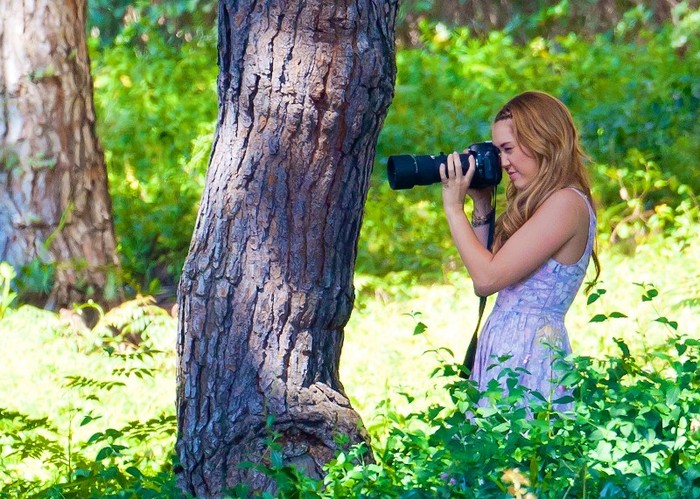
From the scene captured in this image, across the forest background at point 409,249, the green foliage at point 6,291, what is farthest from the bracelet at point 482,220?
the green foliage at point 6,291

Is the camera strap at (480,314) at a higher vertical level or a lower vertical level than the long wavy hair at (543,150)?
lower

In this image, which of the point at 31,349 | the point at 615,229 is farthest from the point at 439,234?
the point at 31,349

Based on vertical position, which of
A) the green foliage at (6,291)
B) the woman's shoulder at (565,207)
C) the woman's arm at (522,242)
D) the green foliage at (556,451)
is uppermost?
the woman's shoulder at (565,207)

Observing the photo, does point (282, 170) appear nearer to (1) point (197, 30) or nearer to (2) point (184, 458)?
(2) point (184, 458)

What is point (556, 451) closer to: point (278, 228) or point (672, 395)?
point (672, 395)

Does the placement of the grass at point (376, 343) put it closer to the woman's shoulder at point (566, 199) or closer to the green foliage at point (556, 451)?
the woman's shoulder at point (566, 199)

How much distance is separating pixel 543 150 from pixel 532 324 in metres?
0.55

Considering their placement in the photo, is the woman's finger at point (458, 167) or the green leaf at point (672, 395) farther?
the woman's finger at point (458, 167)

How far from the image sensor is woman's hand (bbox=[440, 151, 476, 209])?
3395 mm

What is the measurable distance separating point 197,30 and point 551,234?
10292 mm

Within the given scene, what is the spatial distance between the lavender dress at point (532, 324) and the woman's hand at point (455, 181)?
0.33m

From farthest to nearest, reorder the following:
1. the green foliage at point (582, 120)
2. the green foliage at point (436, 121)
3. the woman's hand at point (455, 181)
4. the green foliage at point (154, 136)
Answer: the green foliage at point (154, 136) → the green foliage at point (436, 121) → the green foliage at point (582, 120) → the woman's hand at point (455, 181)

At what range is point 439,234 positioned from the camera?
763 cm

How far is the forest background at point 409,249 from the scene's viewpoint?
10.7 ft
